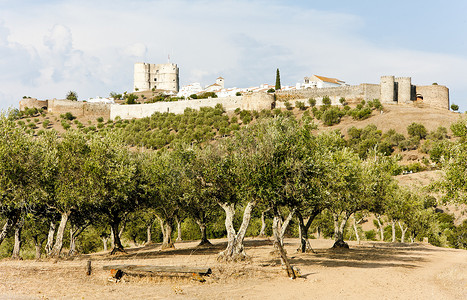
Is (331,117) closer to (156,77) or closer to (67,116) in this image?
(67,116)

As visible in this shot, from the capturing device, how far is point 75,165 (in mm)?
23875

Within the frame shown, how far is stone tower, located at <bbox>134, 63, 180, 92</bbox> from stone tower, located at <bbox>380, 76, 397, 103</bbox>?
96.1 meters

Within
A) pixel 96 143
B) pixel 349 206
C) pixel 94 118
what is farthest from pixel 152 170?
pixel 94 118

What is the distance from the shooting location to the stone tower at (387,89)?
102 meters

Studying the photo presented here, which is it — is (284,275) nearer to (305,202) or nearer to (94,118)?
(305,202)

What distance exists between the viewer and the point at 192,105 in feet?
386

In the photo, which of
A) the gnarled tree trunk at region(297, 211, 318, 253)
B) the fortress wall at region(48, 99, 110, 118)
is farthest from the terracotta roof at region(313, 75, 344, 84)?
the gnarled tree trunk at region(297, 211, 318, 253)

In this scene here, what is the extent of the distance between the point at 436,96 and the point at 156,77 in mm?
111472

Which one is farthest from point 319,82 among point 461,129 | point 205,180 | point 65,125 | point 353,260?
point 205,180

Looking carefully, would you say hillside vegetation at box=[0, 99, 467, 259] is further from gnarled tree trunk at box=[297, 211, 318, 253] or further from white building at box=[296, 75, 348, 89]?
white building at box=[296, 75, 348, 89]

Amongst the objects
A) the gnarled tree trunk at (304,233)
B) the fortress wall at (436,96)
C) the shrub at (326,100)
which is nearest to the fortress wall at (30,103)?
the shrub at (326,100)

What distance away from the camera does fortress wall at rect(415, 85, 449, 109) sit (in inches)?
Result: 4136

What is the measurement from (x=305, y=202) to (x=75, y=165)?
12.4 m

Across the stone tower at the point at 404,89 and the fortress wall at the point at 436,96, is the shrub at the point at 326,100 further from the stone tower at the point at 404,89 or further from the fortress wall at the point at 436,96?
the fortress wall at the point at 436,96
